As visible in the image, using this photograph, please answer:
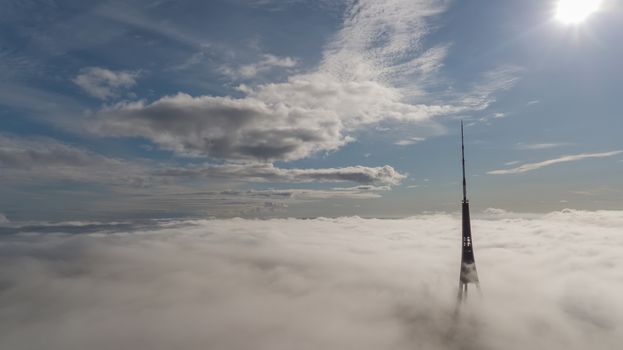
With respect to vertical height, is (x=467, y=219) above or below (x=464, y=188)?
below
